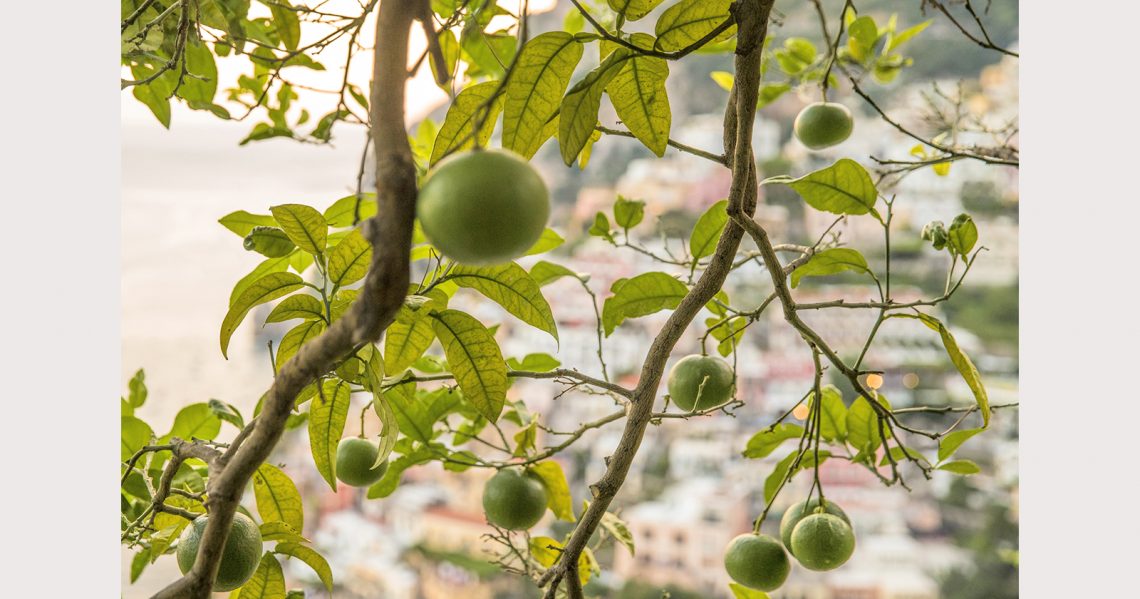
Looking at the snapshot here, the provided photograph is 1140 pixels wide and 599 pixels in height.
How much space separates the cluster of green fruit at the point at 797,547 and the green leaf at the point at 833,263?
0.22 metres

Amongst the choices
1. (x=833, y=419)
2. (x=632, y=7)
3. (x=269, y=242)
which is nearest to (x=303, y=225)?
(x=269, y=242)

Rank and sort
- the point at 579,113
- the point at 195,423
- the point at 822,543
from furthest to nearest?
the point at 195,423, the point at 822,543, the point at 579,113

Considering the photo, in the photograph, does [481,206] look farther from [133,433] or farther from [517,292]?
[133,433]

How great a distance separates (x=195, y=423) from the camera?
2.87 ft

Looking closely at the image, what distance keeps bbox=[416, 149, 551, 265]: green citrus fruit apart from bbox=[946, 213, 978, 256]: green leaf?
0.53m

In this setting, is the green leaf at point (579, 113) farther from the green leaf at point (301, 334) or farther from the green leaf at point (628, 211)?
the green leaf at point (628, 211)

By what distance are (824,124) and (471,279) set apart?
554 mm

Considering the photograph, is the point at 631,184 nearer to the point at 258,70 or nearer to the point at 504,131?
the point at 258,70

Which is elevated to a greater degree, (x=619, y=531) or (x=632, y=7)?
(x=632, y=7)

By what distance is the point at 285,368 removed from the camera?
1.19ft

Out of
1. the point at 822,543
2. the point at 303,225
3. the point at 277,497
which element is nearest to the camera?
the point at 303,225

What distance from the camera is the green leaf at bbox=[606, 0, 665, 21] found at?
508 mm

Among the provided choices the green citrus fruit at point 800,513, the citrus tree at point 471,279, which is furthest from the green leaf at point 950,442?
the green citrus fruit at point 800,513

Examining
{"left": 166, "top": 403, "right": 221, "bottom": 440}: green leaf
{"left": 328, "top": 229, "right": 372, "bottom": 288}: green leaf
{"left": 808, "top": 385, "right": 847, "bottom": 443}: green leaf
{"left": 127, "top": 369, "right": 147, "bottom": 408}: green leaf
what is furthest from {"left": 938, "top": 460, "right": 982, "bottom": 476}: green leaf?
{"left": 127, "top": 369, "right": 147, "bottom": 408}: green leaf
